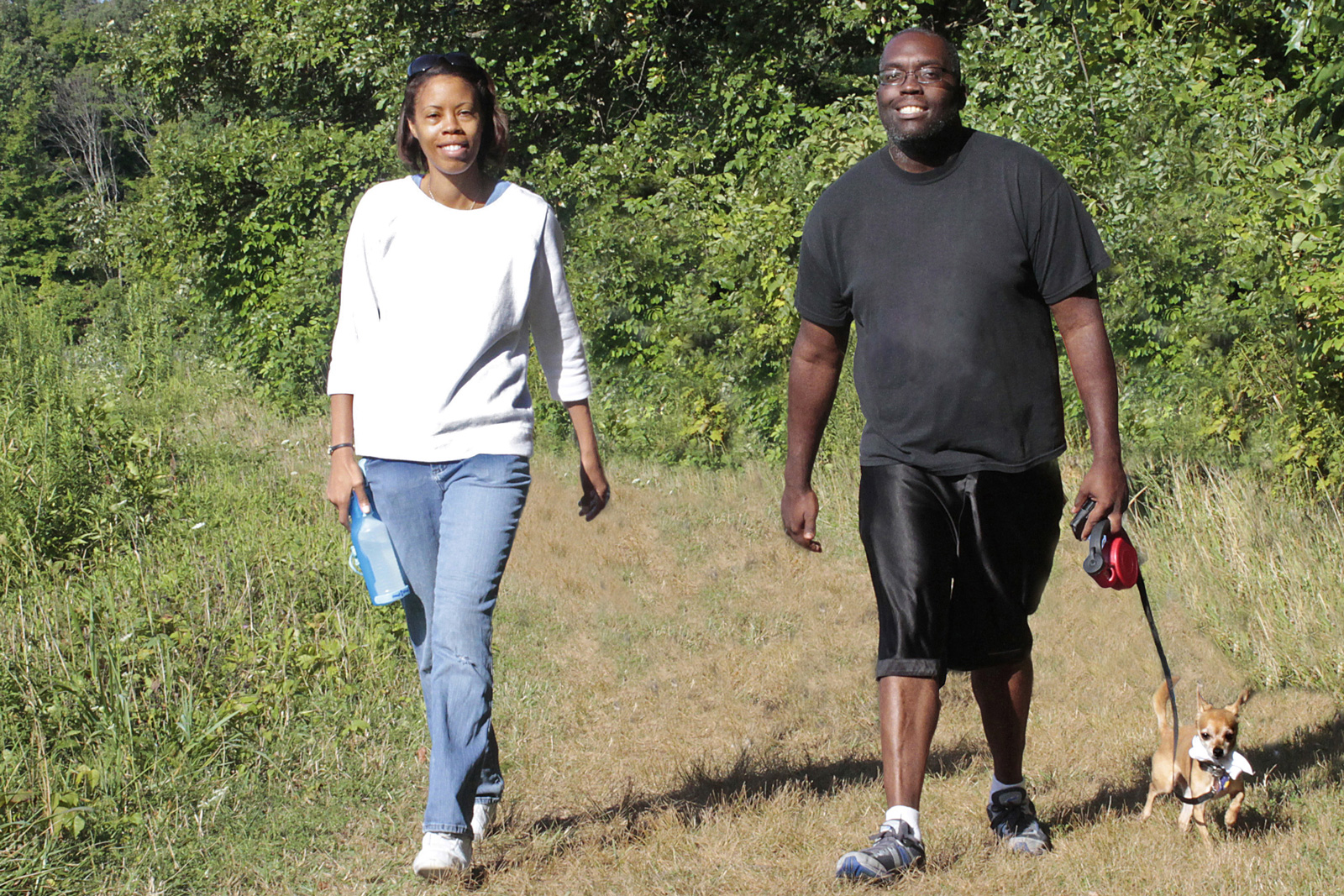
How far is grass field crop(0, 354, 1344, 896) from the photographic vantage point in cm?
361

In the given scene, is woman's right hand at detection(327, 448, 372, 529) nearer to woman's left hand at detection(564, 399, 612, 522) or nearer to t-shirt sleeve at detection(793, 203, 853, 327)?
woman's left hand at detection(564, 399, 612, 522)

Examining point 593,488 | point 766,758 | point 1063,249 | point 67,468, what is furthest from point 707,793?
point 67,468

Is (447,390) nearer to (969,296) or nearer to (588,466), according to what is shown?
(588,466)

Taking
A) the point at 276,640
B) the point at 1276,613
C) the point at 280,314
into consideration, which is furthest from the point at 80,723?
the point at 280,314

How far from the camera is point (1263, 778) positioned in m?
4.20

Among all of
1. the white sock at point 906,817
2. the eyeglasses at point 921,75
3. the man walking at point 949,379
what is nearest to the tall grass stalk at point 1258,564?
the man walking at point 949,379

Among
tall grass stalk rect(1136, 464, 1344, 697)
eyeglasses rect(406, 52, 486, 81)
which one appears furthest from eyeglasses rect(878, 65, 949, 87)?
tall grass stalk rect(1136, 464, 1344, 697)

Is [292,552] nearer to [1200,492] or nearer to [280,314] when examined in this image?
[1200,492]

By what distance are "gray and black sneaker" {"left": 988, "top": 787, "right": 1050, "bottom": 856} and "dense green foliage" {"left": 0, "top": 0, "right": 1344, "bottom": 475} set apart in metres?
3.24

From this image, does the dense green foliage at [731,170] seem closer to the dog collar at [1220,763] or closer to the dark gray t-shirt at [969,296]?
the dark gray t-shirt at [969,296]

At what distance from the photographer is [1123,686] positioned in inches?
224

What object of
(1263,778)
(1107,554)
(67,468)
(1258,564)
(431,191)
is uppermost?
(431,191)

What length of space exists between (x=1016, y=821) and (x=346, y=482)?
2.05 m

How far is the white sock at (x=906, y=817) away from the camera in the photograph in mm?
3314
